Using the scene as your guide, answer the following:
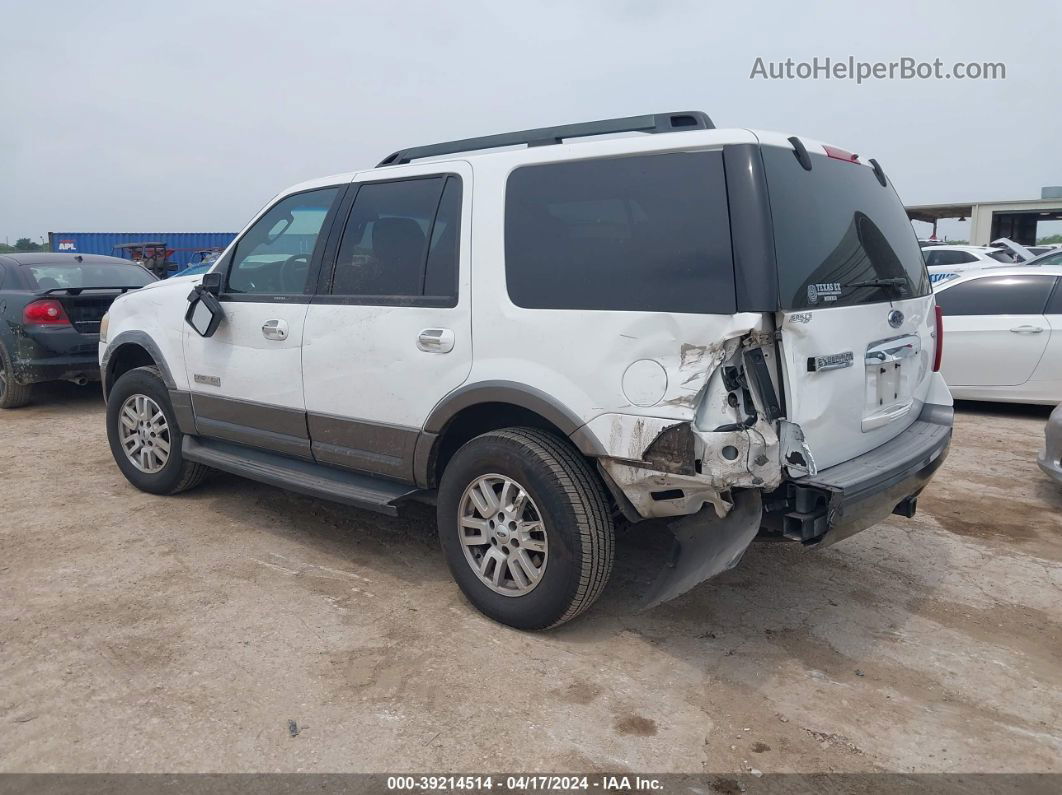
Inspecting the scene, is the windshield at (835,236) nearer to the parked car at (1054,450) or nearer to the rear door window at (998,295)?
the parked car at (1054,450)

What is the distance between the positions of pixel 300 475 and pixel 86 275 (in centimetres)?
586

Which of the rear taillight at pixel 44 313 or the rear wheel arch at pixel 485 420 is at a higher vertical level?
the rear taillight at pixel 44 313

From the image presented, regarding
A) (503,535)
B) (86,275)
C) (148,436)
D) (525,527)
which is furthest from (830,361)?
(86,275)

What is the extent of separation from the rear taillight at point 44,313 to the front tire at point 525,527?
622 cm

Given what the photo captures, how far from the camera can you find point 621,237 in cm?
329

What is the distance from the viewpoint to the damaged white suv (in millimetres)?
3035

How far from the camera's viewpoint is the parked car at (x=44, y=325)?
8.14 meters

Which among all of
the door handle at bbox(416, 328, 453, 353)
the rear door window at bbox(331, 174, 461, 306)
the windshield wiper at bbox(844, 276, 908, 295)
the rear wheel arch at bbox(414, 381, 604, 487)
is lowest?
the rear wheel arch at bbox(414, 381, 604, 487)

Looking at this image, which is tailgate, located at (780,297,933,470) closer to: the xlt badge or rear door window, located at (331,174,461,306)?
the xlt badge

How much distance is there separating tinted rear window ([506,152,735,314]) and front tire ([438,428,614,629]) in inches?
25.2

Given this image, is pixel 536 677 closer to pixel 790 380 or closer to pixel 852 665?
pixel 852 665

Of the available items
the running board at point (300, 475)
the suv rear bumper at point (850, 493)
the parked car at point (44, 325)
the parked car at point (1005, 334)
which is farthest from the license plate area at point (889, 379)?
the parked car at point (44, 325)

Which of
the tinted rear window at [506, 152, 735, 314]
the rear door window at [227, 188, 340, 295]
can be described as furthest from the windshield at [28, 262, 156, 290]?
the tinted rear window at [506, 152, 735, 314]

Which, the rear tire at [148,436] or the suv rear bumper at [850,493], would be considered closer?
the suv rear bumper at [850,493]
